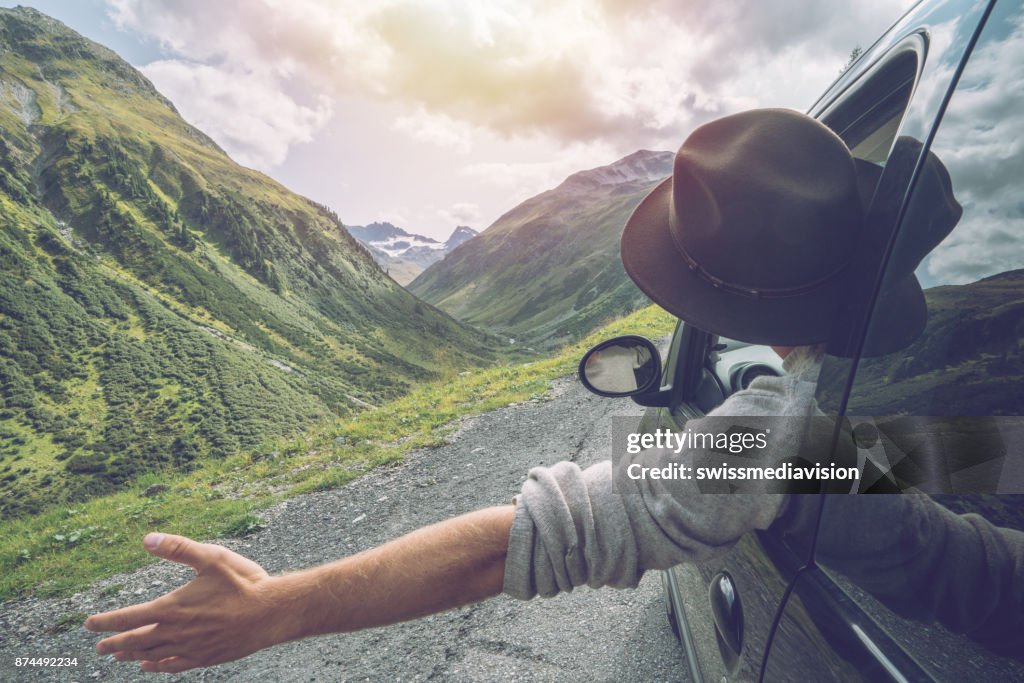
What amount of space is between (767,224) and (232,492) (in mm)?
8917

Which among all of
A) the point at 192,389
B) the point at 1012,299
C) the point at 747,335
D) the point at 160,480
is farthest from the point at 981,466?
the point at 192,389

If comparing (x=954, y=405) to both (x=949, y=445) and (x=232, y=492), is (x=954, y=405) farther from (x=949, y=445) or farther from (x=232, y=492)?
(x=232, y=492)

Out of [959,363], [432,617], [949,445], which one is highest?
[959,363]

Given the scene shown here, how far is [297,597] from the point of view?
4.00 ft

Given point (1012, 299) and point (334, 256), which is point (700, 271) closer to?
point (1012, 299)

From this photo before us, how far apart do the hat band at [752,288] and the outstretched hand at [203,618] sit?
50.2 inches

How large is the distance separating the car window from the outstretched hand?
1.22m

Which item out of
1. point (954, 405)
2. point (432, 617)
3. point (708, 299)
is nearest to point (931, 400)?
point (954, 405)

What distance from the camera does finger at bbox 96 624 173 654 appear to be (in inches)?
→ 46.2

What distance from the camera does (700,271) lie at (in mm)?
1364

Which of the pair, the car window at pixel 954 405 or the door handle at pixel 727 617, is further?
the door handle at pixel 727 617

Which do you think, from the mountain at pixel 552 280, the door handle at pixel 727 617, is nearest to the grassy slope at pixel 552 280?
the mountain at pixel 552 280

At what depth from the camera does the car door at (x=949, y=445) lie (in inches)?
29.5

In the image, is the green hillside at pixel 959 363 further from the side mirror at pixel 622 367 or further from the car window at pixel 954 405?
the side mirror at pixel 622 367
